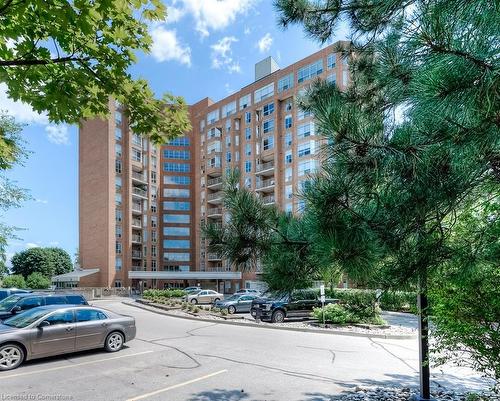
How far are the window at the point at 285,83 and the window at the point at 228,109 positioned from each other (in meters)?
10.8

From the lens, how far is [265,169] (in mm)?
57562

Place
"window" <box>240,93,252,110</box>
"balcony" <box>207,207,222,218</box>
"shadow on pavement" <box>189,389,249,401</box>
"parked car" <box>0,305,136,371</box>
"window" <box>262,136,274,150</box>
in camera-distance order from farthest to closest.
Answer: "balcony" <box>207,207,222,218</box> < "window" <box>240,93,252,110</box> < "window" <box>262,136,274,150</box> < "parked car" <box>0,305,136,371</box> < "shadow on pavement" <box>189,389,249,401</box>

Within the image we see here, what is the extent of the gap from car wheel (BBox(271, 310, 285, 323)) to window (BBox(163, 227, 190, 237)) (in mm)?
53850

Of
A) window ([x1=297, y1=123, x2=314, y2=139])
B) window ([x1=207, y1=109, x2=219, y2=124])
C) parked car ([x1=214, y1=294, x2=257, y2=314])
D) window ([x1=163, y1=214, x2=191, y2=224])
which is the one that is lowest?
parked car ([x1=214, y1=294, x2=257, y2=314])

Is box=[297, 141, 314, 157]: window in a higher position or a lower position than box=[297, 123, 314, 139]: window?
lower

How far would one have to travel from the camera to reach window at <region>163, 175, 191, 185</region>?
243 feet

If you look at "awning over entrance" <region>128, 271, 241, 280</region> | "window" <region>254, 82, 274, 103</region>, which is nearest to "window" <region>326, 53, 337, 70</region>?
"window" <region>254, 82, 274, 103</region>

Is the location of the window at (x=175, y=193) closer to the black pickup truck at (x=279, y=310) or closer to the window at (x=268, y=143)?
the window at (x=268, y=143)

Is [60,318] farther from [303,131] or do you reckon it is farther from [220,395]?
[303,131]

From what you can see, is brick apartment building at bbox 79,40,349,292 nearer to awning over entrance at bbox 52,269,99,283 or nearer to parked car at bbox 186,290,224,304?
awning over entrance at bbox 52,269,99,283

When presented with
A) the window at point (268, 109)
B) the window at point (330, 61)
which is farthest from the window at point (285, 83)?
the window at point (330, 61)

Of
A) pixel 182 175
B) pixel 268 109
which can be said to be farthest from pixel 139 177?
pixel 268 109

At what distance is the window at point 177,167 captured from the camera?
74.5 meters

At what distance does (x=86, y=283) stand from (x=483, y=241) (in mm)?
61603
